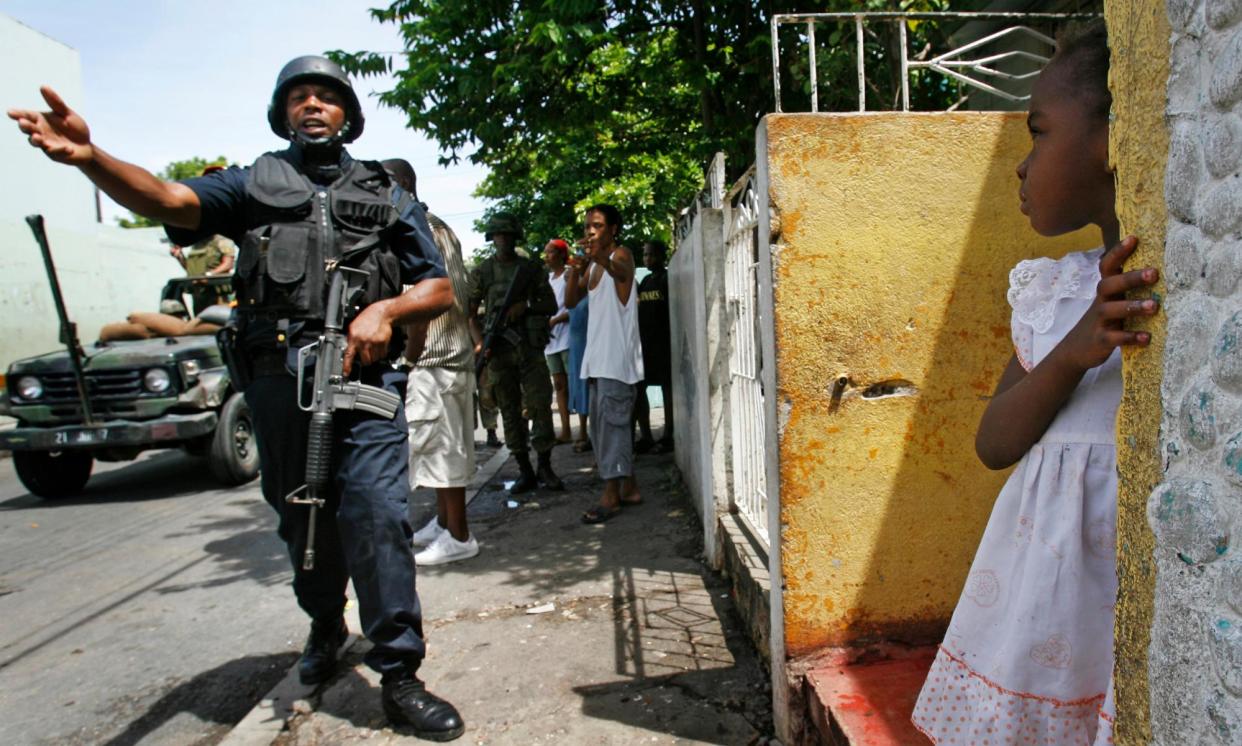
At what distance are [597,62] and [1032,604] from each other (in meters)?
6.85

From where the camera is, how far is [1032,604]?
4.86ft

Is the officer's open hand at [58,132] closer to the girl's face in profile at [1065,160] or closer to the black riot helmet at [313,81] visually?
the black riot helmet at [313,81]

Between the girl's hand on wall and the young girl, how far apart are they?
81 mm

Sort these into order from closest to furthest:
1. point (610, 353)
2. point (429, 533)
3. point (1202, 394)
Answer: point (1202, 394) < point (429, 533) < point (610, 353)

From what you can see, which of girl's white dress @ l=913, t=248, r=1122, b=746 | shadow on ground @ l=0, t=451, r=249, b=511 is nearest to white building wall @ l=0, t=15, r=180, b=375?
shadow on ground @ l=0, t=451, r=249, b=511

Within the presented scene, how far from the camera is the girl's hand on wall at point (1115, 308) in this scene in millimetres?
1067

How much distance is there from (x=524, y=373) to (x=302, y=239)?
357cm

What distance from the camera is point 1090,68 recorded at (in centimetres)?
139

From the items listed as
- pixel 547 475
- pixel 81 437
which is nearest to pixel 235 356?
pixel 547 475

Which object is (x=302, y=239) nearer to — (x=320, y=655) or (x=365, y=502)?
(x=365, y=502)

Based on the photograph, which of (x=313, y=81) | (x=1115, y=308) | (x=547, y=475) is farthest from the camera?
(x=547, y=475)

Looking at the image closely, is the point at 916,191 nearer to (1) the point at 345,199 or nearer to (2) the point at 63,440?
(1) the point at 345,199

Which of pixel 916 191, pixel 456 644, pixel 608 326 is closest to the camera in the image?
pixel 916 191

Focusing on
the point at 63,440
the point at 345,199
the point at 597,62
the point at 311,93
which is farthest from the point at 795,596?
the point at 63,440
